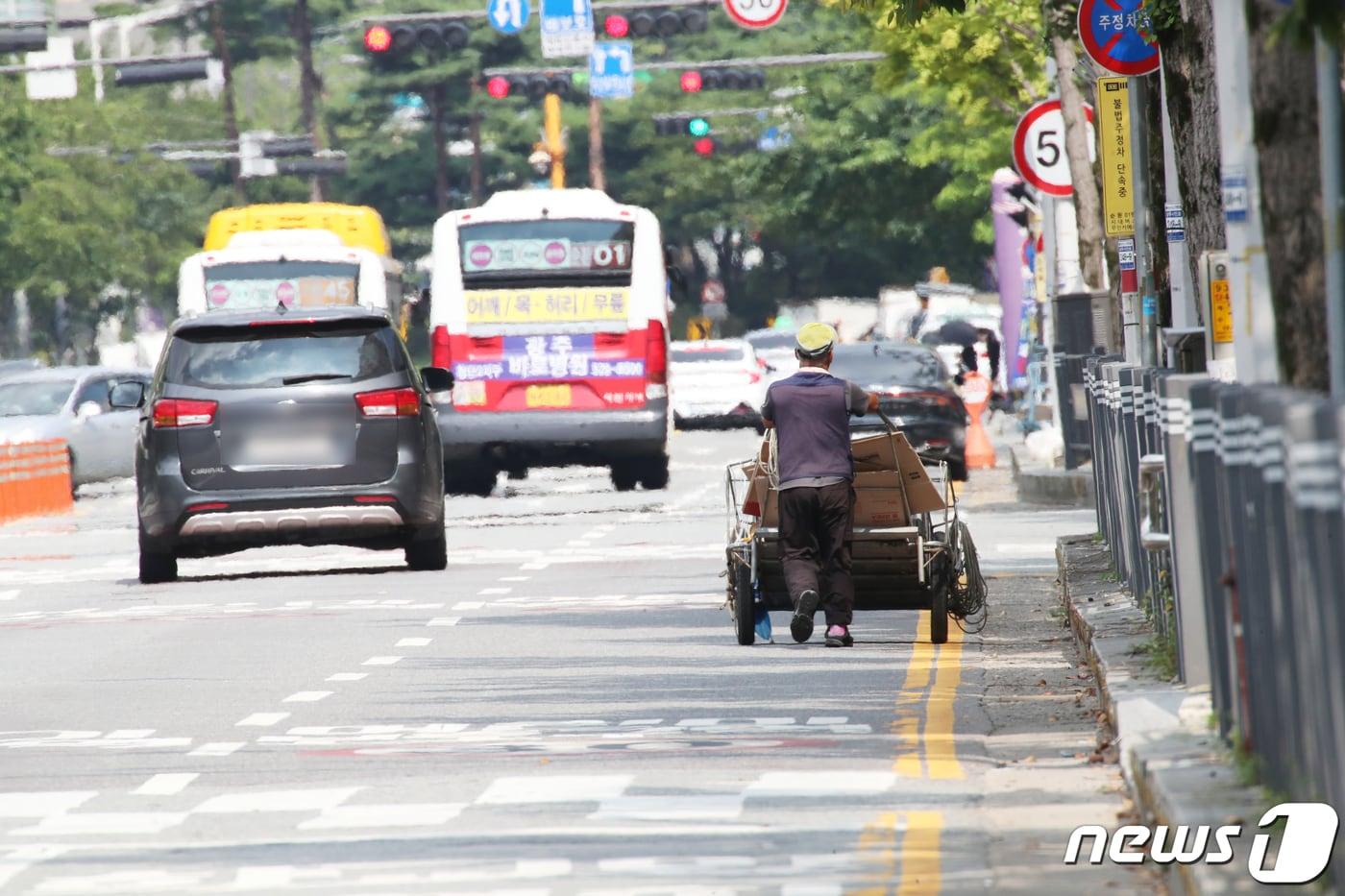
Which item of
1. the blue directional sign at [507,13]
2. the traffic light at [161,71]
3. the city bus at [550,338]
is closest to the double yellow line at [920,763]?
the city bus at [550,338]

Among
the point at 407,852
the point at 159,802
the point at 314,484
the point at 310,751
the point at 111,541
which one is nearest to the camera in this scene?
the point at 407,852

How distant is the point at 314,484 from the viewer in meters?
20.9

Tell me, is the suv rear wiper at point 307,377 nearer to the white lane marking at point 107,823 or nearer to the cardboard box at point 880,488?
the cardboard box at point 880,488

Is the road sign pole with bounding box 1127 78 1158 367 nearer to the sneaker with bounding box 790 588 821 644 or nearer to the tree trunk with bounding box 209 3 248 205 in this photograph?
the sneaker with bounding box 790 588 821 644

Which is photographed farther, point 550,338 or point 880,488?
point 550,338

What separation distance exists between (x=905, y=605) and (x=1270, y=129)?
6.90 m

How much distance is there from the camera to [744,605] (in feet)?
50.3

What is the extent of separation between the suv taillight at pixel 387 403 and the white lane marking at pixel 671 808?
11.1 m

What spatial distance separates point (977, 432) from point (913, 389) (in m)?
Result: 5.45

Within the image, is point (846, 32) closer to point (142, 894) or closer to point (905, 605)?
point (905, 605)

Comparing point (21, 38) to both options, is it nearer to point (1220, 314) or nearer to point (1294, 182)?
point (1220, 314)

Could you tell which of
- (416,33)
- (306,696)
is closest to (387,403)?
(306,696)

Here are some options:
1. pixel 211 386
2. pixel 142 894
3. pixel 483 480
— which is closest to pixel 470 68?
pixel 483 480

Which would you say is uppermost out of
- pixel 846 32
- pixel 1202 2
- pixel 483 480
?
pixel 846 32
